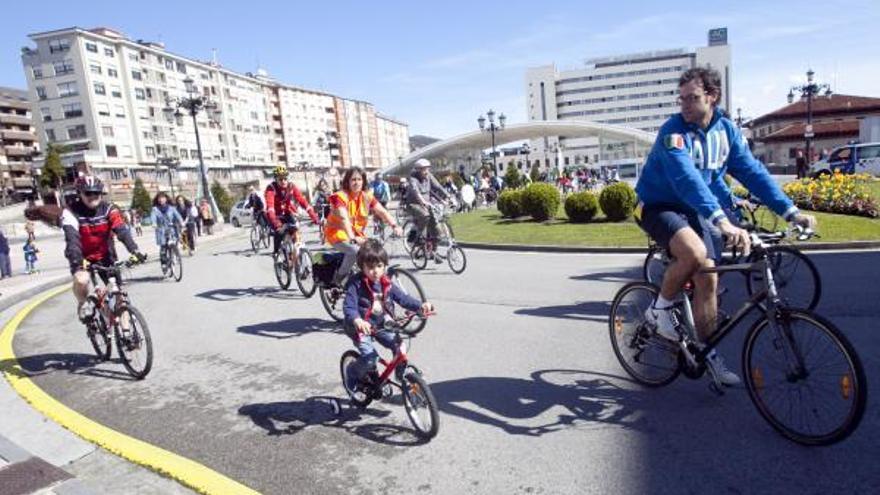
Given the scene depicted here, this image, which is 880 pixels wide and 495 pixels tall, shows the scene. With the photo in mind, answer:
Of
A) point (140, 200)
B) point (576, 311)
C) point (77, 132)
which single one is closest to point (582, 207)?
point (576, 311)

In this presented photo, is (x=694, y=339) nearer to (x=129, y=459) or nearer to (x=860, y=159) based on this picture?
(x=129, y=459)

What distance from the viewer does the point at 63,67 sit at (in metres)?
65.5

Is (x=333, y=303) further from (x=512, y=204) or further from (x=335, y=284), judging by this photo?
(x=512, y=204)

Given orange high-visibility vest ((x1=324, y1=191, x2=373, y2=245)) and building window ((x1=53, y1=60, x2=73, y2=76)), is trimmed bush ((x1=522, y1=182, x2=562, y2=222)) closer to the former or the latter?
orange high-visibility vest ((x1=324, y1=191, x2=373, y2=245))

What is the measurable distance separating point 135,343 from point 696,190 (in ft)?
16.8

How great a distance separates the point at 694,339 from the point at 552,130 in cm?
10591

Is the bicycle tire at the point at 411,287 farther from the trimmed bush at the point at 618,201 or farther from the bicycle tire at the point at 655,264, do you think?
the trimmed bush at the point at 618,201

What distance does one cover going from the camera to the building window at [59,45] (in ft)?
211

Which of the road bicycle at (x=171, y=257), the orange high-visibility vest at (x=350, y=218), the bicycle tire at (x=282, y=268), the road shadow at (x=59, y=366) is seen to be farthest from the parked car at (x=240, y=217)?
the orange high-visibility vest at (x=350, y=218)

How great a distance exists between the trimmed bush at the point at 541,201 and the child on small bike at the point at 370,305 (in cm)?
1434

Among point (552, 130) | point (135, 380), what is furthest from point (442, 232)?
point (552, 130)

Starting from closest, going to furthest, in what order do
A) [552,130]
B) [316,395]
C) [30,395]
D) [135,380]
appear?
[316,395] → [30,395] → [135,380] → [552,130]

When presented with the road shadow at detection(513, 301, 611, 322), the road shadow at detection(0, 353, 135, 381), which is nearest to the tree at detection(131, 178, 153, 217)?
the road shadow at detection(0, 353, 135, 381)

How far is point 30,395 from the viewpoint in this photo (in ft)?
16.5
